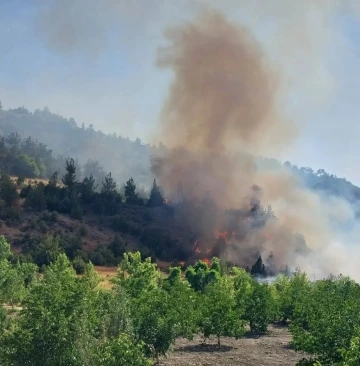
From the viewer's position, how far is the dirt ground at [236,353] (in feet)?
95.7

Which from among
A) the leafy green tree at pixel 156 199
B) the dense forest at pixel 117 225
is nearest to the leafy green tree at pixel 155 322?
the dense forest at pixel 117 225

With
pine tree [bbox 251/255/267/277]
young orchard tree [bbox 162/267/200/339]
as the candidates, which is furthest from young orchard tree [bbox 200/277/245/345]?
pine tree [bbox 251/255/267/277]

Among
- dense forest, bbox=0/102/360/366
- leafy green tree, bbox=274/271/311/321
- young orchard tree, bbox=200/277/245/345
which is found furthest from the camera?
leafy green tree, bbox=274/271/311/321

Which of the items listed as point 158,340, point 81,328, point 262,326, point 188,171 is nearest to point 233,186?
point 188,171

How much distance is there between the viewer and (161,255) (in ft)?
282

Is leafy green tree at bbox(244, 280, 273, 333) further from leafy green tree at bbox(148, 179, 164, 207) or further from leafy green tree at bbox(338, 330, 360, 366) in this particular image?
leafy green tree at bbox(148, 179, 164, 207)

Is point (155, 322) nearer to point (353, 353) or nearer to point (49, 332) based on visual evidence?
point (49, 332)

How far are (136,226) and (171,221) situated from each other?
914cm

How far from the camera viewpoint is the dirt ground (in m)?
29.2

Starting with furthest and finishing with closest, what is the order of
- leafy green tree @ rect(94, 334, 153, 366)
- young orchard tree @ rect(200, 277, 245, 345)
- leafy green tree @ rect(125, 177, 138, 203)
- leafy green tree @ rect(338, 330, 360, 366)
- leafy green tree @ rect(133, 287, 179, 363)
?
leafy green tree @ rect(125, 177, 138, 203), young orchard tree @ rect(200, 277, 245, 345), leafy green tree @ rect(133, 287, 179, 363), leafy green tree @ rect(94, 334, 153, 366), leafy green tree @ rect(338, 330, 360, 366)

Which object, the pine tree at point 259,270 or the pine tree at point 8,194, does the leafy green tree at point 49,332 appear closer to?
the pine tree at point 259,270

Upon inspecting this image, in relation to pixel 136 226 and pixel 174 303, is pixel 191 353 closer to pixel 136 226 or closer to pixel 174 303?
pixel 174 303

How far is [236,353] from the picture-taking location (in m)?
32.2

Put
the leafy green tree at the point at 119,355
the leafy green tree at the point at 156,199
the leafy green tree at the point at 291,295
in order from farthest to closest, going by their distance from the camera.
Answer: the leafy green tree at the point at 156,199
the leafy green tree at the point at 291,295
the leafy green tree at the point at 119,355
